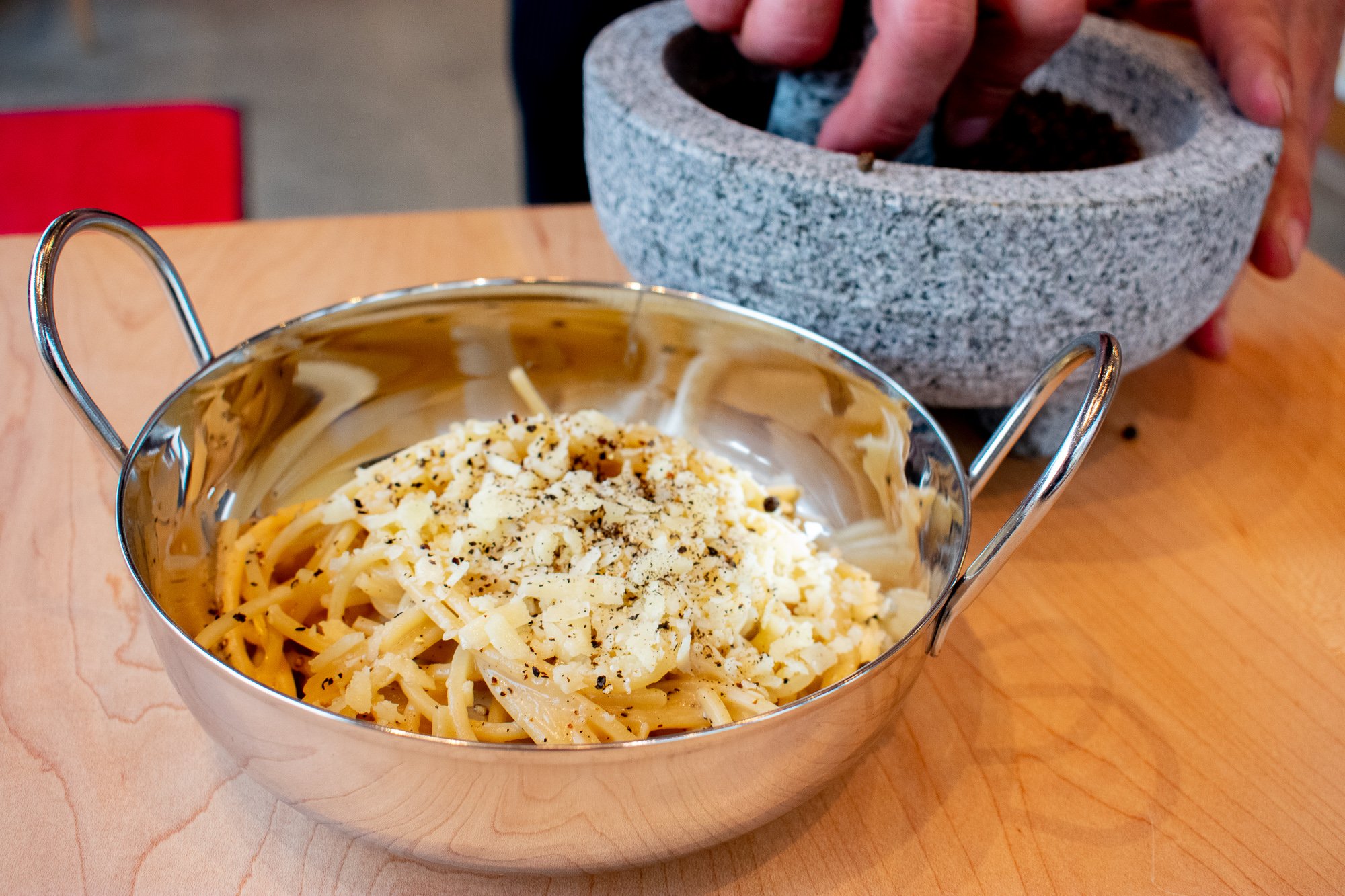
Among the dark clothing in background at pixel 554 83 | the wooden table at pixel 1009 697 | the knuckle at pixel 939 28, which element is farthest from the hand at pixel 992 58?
the dark clothing in background at pixel 554 83

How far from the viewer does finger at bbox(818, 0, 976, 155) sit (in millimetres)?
550

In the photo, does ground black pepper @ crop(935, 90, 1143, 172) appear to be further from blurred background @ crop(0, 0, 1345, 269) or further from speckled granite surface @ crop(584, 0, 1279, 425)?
blurred background @ crop(0, 0, 1345, 269)

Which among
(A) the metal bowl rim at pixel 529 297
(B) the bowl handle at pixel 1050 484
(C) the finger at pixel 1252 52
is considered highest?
(C) the finger at pixel 1252 52

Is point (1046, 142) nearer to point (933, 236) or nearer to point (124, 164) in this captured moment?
point (933, 236)

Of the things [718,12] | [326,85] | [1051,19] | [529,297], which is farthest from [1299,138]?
[326,85]

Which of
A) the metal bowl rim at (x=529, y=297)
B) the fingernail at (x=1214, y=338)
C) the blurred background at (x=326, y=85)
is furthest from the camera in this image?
the blurred background at (x=326, y=85)

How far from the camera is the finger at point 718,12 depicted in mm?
629

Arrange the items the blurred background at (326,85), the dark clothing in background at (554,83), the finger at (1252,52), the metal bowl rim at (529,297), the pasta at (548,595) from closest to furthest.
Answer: the metal bowl rim at (529,297) < the pasta at (548,595) < the finger at (1252,52) < the dark clothing in background at (554,83) < the blurred background at (326,85)

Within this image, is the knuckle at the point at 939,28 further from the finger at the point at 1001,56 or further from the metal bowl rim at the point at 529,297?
the metal bowl rim at the point at 529,297

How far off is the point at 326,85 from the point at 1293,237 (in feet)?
8.46

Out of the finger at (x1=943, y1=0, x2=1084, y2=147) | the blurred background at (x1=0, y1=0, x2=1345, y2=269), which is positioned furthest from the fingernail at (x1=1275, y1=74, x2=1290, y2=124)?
the blurred background at (x1=0, y1=0, x2=1345, y2=269)

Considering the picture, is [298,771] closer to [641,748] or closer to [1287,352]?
[641,748]

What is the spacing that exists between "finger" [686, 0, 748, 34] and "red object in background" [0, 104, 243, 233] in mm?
719

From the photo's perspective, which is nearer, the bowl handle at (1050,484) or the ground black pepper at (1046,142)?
the bowl handle at (1050,484)
